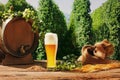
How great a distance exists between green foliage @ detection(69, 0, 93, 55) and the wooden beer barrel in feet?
18.1

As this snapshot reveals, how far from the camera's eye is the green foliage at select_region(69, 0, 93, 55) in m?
10.7

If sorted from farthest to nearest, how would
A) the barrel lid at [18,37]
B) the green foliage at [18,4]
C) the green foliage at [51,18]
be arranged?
1. the green foliage at [18,4]
2. the green foliage at [51,18]
3. the barrel lid at [18,37]

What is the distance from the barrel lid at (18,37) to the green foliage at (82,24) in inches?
217

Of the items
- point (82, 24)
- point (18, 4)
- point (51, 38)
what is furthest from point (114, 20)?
point (51, 38)

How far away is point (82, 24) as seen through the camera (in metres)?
10.9

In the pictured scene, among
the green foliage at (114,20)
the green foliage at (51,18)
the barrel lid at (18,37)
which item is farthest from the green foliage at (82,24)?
the barrel lid at (18,37)

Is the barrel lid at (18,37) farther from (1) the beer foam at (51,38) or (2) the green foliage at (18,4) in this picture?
(2) the green foliage at (18,4)

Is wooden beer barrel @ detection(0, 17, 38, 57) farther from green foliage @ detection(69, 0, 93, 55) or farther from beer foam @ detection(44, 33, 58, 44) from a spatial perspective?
green foliage @ detection(69, 0, 93, 55)

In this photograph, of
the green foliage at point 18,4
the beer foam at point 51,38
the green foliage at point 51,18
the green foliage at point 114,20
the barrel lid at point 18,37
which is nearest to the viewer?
the beer foam at point 51,38

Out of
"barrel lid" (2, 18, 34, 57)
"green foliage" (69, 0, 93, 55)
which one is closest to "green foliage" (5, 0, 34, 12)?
"green foliage" (69, 0, 93, 55)

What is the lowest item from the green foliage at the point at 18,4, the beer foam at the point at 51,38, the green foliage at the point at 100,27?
the green foliage at the point at 100,27

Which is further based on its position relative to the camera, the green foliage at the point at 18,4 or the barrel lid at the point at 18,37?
the green foliage at the point at 18,4

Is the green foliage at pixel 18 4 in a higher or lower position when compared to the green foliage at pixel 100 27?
higher

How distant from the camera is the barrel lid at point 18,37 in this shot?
16.6 feet
